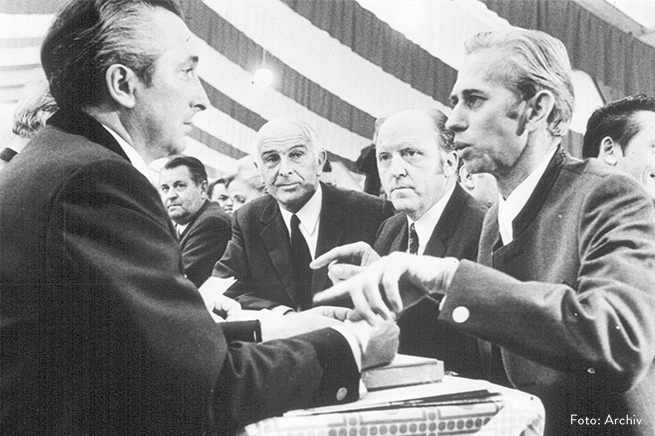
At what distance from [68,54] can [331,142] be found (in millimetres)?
659

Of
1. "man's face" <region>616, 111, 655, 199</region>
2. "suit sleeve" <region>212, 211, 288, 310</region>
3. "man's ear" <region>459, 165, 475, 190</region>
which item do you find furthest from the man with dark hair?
"suit sleeve" <region>212, 211, 288, 310</region>

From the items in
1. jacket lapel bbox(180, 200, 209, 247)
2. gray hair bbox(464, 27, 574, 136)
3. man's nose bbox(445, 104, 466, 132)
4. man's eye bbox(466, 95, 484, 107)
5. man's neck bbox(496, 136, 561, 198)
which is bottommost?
jacket lapel bbox(180, 200, 209, 247)

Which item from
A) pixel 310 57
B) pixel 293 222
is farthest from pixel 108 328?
pixel 310 57

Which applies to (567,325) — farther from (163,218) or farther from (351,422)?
(163,218)

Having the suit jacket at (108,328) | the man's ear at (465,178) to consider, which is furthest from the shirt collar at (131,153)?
the man's ear at (465,178)

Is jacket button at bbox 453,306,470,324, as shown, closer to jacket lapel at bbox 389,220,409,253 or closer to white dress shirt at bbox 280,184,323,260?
jacket lapel at bbox 389,220,409,253

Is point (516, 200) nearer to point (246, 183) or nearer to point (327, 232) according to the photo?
point (327, 232)

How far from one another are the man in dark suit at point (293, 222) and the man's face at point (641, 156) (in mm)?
549

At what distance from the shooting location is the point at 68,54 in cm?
102

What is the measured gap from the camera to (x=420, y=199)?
1389 millimetres

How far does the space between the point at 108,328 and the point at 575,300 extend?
73cm

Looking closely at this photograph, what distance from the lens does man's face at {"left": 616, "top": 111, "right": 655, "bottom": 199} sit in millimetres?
1299

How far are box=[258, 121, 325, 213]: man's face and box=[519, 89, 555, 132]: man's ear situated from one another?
1.64ft

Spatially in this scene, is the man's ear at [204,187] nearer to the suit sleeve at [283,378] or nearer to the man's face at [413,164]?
the man's face at [413,164]
